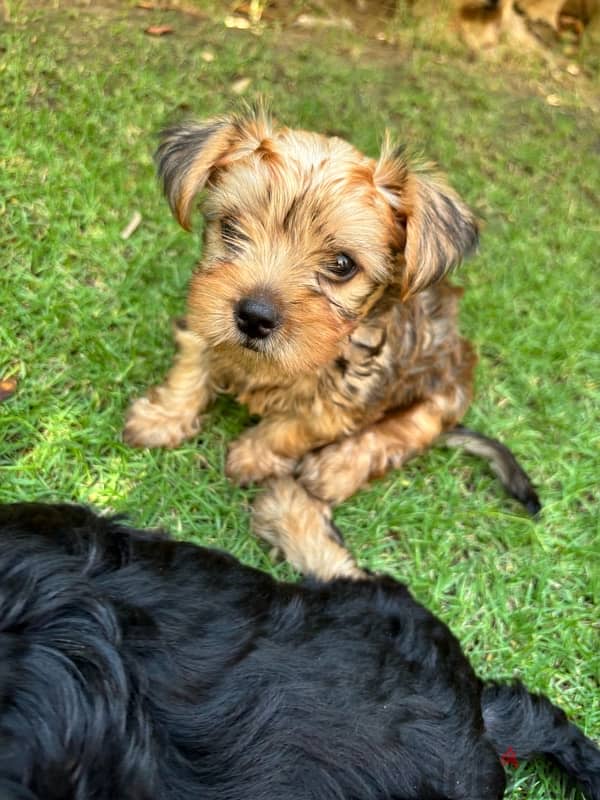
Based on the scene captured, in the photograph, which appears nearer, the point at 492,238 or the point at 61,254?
the point at 61,254

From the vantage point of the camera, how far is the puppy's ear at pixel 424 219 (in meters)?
2.55

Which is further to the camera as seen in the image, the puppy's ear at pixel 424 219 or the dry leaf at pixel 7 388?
the dry leaf at pixel 7 388

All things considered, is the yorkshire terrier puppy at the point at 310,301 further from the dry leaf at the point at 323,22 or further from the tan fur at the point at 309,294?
the dry leaf at the point at 323,22

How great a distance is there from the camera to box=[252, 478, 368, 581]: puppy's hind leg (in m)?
2.86

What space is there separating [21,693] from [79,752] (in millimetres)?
158

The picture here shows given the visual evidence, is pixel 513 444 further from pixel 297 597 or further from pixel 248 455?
pixel 297 597

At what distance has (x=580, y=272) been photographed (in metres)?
4.32

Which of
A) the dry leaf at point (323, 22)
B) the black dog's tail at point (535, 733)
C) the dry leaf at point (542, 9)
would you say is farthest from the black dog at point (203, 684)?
the dry leaf at point (542, 9)

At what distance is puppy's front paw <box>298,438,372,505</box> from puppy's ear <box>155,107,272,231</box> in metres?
1.13

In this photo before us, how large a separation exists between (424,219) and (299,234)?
0.45m

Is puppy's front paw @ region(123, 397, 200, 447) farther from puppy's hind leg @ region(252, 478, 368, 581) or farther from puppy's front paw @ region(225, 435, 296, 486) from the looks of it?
puppy's hind leg @ region(252, 478, 368, 581)

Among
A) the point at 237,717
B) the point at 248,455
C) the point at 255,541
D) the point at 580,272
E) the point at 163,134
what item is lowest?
the point at 255,541

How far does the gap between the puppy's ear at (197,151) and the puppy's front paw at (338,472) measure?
1128mm

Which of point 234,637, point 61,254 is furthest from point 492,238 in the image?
point 234,637
